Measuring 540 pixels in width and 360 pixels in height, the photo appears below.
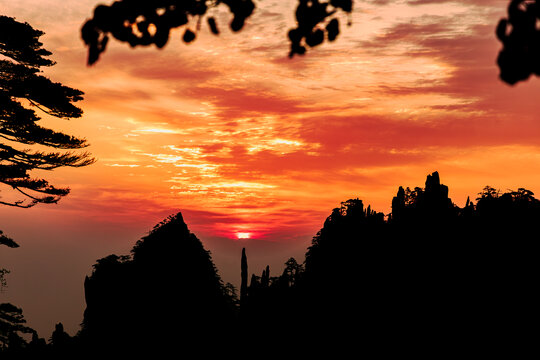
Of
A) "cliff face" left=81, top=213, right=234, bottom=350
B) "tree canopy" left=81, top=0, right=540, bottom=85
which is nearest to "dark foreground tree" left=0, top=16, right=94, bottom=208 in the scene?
"cliff face" left=81, top=213, right=234, bottom=350

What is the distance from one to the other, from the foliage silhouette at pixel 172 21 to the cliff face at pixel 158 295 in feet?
99.6

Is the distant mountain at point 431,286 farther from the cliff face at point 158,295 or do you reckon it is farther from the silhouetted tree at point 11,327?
the silhouetted tree at point 11,327

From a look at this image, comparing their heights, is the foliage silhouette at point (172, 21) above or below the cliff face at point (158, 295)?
above

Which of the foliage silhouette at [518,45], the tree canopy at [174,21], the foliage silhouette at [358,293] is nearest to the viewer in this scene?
the foliage silhouette at [518,45]

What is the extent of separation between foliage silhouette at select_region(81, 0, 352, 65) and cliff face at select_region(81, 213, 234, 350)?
1195 inches

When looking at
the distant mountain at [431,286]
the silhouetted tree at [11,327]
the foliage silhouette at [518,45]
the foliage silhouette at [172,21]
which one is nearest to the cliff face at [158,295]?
the distant mountain at [431,286]

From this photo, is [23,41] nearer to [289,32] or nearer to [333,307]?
[333,307]

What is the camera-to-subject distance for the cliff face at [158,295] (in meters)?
34.4

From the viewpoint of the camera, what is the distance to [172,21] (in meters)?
5.42

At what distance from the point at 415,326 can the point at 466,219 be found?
23.7 feet

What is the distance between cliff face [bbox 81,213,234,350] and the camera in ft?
113

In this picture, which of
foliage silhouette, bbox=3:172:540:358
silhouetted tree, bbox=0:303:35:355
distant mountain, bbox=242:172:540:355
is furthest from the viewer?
silhouetted tree, bbox=0:303:35:355

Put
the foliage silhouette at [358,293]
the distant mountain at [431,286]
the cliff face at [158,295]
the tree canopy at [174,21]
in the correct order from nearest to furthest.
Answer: the tree canopy at [174,21] → the distant mountain at [431,286] → the foliage silhouette at [358,293] → the cliff face at [158,295]

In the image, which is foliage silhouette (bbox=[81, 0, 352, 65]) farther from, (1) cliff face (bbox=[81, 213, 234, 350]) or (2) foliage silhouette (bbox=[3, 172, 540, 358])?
(1) cliff face (bbox=[81, 213, 234, 350])
